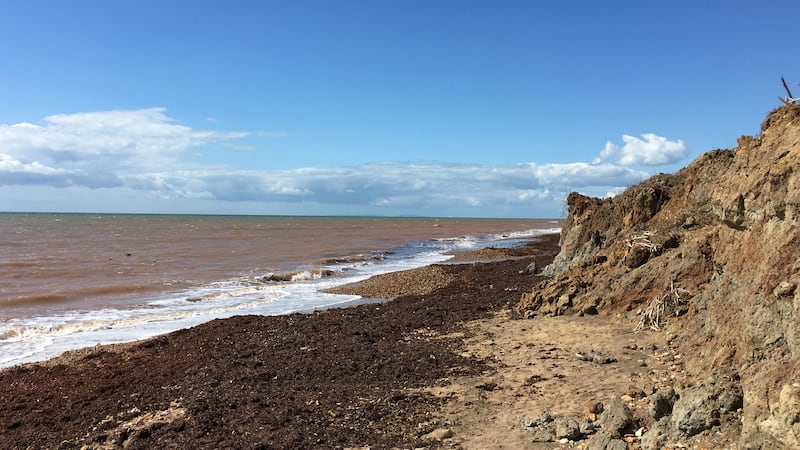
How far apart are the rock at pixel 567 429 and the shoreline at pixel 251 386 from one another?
4.96ft

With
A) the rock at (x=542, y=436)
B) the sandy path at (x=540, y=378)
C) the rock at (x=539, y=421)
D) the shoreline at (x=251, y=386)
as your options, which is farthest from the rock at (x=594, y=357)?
the rock at (x=542, y=436)

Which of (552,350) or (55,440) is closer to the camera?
(55,440)

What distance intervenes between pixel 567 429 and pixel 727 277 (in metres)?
3.23

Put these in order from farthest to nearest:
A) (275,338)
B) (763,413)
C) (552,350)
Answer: (275,338) < (552,350) < (763,413)

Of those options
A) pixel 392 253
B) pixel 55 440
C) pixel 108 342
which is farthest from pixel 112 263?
pixel 55 440

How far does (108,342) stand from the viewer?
13031mm

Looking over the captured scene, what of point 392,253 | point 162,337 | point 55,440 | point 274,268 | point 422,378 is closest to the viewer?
point 55,440

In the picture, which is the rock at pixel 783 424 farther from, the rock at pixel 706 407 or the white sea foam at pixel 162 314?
the white sea foam at pixel 162 314

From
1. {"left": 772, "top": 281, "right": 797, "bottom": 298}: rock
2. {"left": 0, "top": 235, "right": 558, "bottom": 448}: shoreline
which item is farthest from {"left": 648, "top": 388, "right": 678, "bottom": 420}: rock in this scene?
{"left": 0, "top": 235, "right": 558, "bottom": 448}: shoreline

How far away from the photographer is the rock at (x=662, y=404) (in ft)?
18.0

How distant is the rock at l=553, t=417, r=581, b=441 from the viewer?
18.4ft

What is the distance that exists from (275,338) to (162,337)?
3.06m

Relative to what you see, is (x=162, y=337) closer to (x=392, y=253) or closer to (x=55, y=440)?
(x=55, y=440)

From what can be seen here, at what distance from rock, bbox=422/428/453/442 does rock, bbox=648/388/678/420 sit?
7.25ft
